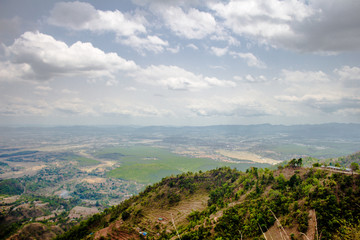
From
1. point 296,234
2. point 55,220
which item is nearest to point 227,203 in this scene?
point 296,234

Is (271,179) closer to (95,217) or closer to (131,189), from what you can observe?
(95,217)

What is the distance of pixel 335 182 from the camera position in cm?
2975

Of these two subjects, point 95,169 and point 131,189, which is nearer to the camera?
point 131,189

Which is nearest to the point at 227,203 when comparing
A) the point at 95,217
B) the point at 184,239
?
the point at 184,239

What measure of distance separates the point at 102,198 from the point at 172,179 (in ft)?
266

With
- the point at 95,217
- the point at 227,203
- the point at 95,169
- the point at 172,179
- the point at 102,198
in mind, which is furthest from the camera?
the point at 95,169

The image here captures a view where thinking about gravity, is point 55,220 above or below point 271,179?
below

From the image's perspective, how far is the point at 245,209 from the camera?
34125mm

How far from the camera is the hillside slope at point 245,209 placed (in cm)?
2562

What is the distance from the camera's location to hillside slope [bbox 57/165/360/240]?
2562cm

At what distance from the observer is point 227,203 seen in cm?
4181

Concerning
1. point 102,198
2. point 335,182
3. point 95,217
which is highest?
point 335,182

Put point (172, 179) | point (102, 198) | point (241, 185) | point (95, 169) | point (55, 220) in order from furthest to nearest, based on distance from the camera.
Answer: point (95, 169) < point (102, 198) < point (55, 220) < point (172, 179) < point (241, 185)

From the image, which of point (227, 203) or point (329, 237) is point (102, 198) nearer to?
point (227, 203)
